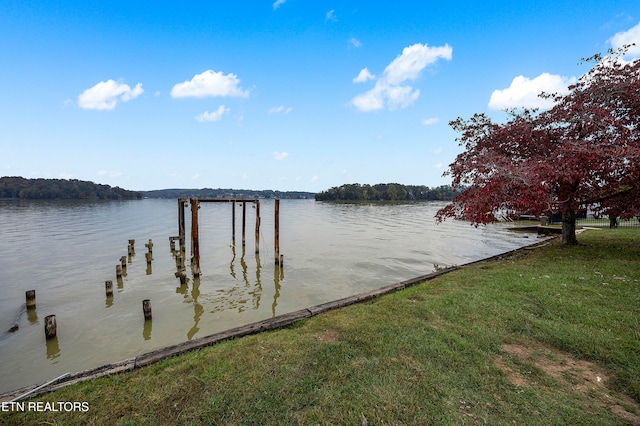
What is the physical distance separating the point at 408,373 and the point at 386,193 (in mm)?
128130

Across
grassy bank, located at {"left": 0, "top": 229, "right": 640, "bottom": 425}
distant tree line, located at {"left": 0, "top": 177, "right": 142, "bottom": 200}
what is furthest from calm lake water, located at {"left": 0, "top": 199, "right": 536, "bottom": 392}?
distant tree line, located at {"left": 0, "top": 177, "right": 142, "bottom": 200}

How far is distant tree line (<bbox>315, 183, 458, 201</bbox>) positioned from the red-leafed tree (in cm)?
11148

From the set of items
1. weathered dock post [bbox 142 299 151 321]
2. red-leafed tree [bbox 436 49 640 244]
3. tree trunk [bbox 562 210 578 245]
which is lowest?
weathered dock post [bbox 142 299 151 321]

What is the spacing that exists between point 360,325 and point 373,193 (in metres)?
126

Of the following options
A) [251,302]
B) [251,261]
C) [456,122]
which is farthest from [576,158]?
[251,261]

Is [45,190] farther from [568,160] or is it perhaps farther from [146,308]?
[568,160]

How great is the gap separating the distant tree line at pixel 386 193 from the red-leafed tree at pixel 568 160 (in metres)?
111

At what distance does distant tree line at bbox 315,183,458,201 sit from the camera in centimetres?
12800

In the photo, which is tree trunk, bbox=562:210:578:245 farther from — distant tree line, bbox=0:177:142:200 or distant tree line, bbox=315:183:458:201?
distant tree line, bbox=0:177:142:200

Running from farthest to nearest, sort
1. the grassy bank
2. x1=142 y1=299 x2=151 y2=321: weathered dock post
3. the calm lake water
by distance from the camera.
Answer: x1=142 y1=299 x2=151 y2=321: weathered dock post < the calm lake water < the grassy bank

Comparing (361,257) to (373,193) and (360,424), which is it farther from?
(373,193)

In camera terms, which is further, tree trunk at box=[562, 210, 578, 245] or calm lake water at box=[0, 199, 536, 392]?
tree trunk at box=[562, 210, 578, 245]

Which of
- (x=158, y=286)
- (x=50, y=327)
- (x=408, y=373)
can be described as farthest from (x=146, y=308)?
(x=408, y=373)

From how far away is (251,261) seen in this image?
56.4 feet
